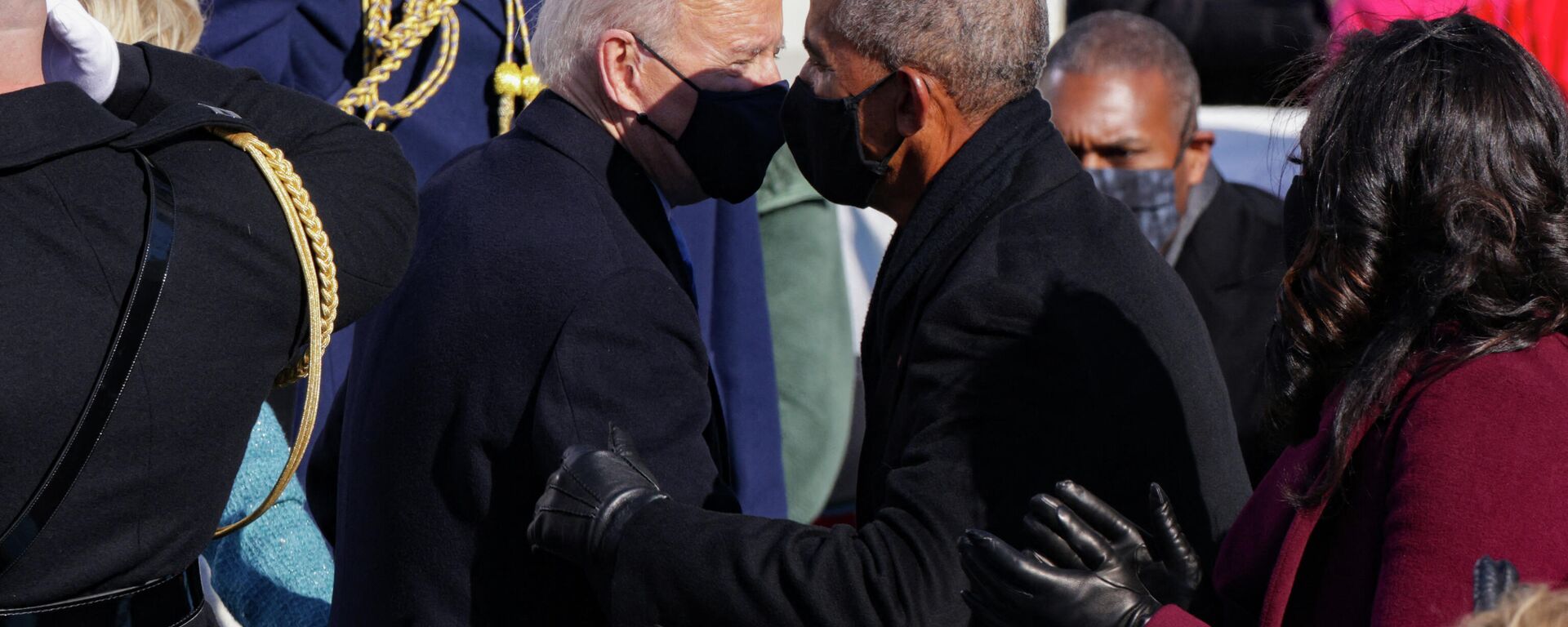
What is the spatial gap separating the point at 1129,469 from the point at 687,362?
61 centimetres

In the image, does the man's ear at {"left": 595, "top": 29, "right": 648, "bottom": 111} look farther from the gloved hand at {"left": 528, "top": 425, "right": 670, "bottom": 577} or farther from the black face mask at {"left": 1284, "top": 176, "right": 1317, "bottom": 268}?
the black face mask at {"left": 1284, "top": 176, "right": 1317, "bottom": 268}

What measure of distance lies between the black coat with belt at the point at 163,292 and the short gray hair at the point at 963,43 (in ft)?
2.41

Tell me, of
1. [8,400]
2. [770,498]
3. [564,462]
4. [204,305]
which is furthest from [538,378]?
[770,498]

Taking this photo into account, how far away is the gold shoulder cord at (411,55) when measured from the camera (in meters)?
3.37

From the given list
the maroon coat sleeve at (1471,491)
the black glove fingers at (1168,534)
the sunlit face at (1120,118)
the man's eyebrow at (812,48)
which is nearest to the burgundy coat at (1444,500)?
the maroon coat sleeve at (1471,491)

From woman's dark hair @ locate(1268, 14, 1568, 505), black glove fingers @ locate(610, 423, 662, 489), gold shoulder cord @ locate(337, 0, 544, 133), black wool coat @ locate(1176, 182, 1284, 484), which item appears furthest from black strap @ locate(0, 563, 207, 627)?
black wool coat @ locate(1176, 182, 1284, 484)

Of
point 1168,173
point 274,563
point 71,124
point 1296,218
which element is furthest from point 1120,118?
point 71,124

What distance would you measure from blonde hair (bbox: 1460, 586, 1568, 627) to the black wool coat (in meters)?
2.64

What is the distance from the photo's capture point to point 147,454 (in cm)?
163

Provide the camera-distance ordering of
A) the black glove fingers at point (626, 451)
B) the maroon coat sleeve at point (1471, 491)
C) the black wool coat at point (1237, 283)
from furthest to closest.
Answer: the black wool coat at point (1237, 283)
the black glove fingers at point (626, 451)
the maroon coat sleeve at point (1471, 491)

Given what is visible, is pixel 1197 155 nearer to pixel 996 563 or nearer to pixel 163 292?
pixel 996 563

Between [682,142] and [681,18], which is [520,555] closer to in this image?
[682,142]

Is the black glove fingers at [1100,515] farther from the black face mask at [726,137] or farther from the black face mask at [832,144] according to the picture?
the black face mask at [726,137]

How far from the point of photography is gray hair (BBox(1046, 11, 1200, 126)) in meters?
4.09
